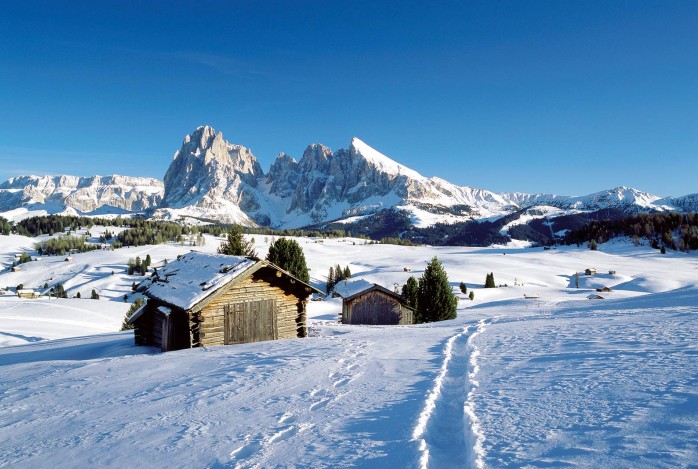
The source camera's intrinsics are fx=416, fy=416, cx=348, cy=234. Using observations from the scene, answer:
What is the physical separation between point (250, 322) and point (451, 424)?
60.6ft

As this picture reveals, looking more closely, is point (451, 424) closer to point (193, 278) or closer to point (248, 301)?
point (248, 301)

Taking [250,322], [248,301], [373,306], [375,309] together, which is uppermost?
[248,301]

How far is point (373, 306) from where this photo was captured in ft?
158

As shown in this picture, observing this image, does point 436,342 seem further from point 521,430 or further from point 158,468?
point 158,468

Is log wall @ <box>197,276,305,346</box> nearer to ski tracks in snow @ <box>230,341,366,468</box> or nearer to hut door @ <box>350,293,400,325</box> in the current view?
ski tracks in snow @ <box>230,341,366,468</box>

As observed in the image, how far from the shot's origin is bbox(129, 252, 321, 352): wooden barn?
23.1 m

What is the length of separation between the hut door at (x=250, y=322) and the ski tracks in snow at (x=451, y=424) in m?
14.4

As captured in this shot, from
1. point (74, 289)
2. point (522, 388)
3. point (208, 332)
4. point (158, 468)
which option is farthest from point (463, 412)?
Result: point (74, 289)

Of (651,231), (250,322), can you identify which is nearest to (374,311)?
(250,322)

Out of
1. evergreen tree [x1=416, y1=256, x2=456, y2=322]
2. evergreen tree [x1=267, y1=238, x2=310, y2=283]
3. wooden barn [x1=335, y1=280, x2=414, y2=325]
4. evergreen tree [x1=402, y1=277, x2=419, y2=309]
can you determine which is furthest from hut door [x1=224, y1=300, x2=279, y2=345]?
evergreen tree [x1=402, y1=277, x2=419, y2=309]

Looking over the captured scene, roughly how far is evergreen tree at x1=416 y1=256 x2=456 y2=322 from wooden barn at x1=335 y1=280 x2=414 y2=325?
2556 millimetres

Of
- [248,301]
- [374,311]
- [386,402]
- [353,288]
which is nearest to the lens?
[386,402]

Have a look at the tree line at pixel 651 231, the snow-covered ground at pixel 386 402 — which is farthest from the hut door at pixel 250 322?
the tree line at pixel 651 231

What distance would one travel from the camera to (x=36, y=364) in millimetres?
20625
